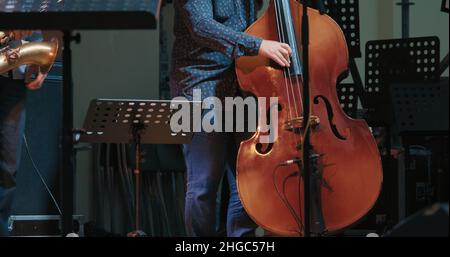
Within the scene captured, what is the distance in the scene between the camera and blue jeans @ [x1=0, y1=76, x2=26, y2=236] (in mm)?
3723

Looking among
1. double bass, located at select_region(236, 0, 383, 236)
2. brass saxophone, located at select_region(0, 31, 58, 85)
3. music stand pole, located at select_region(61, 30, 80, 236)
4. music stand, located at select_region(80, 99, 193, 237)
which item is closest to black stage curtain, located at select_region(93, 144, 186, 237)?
brass saxophone, located at select_region(0, 31, 58, 85)

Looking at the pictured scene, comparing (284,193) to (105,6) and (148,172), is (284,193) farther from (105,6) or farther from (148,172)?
(148,172)

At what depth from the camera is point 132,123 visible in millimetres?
3428

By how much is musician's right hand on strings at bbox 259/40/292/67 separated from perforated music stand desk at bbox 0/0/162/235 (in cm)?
80

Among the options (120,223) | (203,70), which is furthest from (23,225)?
(203,70)

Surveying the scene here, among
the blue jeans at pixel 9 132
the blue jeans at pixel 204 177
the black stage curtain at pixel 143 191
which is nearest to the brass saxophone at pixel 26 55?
the blue jeans at pixel 9 132

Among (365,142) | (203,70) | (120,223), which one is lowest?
(120,223)

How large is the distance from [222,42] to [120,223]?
88.3 inches

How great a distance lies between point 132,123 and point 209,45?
421 millimetres

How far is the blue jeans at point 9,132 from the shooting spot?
3723 millimetres

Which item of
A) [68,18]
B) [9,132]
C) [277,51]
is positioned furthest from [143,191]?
[68,18]

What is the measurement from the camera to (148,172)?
5.36m

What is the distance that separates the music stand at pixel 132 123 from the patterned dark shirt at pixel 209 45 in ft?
0.49

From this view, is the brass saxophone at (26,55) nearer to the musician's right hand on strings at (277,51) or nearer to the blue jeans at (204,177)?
the blue jeans at (204,177)
